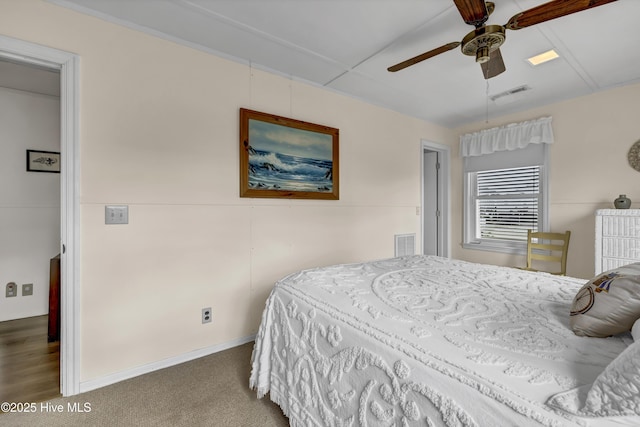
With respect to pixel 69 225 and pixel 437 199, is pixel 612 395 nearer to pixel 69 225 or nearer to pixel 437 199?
pixel 69 225

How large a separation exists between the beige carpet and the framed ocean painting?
1.46 metres

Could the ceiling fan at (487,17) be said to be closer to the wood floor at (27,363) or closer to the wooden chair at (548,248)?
the wooden chair at (548,248)

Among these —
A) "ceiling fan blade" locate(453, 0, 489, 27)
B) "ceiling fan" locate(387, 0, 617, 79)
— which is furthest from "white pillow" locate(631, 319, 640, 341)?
"ceiling fan blade" locate(453, 0, 489, 27)

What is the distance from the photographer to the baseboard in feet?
6.29

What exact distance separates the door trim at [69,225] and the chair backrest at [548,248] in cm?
437

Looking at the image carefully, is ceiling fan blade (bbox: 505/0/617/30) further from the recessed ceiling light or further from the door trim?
the door trim

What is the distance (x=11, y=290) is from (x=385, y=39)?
14.5 ft

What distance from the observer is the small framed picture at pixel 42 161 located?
3.15 m

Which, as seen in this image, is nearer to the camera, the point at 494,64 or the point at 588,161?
the point at 494,64

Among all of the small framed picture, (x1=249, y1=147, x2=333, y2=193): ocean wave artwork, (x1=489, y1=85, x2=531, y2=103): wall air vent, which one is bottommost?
(x1=249, y1=147, x2=333, y2=193): ocean wave artwork

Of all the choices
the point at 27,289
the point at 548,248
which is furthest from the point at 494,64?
the point at 27,289

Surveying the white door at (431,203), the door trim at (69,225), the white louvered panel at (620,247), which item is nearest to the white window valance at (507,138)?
the white door at (431,203)

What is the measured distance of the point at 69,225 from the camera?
1.86 metres

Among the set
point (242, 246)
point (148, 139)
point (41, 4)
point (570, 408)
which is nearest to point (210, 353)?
point (242, 246)
